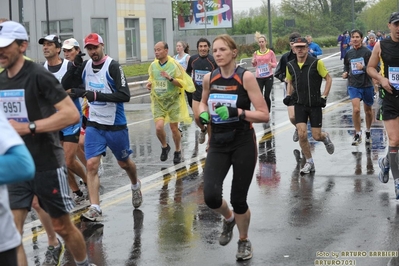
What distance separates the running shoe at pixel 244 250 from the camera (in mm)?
6941

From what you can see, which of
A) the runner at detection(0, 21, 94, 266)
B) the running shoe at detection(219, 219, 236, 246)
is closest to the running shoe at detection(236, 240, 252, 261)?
the running shoe at detection(219, 219, 236, 246)

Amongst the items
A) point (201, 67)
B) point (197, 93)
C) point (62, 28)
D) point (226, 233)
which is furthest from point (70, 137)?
point (62, 28)

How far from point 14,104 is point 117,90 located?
282 cm

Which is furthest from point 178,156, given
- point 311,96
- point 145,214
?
point 145,214

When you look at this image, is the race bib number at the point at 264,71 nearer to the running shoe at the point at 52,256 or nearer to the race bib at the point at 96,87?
the race bib at the point at 96,87

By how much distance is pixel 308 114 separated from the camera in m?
11.3

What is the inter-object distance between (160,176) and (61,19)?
122 feet

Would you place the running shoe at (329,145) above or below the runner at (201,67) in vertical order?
below

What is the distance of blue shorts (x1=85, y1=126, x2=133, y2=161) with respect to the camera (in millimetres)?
Result: 8719

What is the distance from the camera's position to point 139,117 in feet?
62.7

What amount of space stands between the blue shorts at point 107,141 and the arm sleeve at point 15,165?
5078 millimetres

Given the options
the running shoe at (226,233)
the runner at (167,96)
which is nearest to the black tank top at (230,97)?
the running shoe at (226,233)

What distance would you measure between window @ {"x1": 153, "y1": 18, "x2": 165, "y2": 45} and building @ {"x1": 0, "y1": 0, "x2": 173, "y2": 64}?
2.7 inches

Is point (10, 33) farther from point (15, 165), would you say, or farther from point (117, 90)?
point (117, 90)
